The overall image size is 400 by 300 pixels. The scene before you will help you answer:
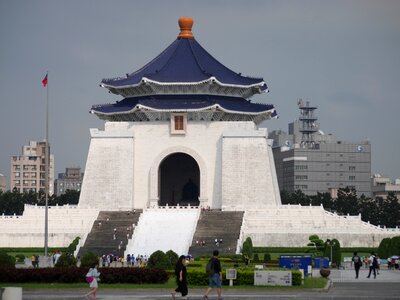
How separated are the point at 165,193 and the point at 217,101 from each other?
9077 mm

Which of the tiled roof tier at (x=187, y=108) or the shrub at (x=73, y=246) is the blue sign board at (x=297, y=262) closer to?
the shrub at (x=73, y=246)

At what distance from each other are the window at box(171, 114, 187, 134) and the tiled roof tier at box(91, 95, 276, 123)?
0.47 m

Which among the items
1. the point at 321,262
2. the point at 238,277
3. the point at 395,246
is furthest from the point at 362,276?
the point at 395,246

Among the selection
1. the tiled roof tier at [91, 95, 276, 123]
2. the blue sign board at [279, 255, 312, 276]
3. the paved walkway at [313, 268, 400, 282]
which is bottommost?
the paved walkway at [313, 268, 400, 282]

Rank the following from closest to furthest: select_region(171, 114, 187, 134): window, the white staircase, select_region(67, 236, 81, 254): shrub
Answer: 1. select_region(67, 236, 81, 254): shrub
2. the white staircase
3. select_region(171, 114, 187, 134): window

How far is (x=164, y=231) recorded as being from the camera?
66.9m

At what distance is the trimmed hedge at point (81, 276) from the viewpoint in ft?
128

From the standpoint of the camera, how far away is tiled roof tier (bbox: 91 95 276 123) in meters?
73.5

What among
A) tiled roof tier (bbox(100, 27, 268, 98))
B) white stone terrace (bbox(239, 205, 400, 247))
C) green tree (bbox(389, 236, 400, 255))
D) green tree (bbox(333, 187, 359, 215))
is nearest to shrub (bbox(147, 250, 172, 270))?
green tree (bbox(389, 236, 400, 255))

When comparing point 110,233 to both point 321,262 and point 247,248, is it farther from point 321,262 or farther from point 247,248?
point 321,262

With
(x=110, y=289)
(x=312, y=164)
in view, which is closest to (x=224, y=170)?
(x=110, y=289)

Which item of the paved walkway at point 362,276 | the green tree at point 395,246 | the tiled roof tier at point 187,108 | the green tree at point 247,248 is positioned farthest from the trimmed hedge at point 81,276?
the tiled roof tier at point 187,108

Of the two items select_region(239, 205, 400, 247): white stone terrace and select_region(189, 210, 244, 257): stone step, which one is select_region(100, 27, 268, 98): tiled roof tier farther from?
select_region(239, 205, 400, 247): white stone terrace

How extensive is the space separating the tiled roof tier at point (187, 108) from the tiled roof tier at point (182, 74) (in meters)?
0.63
